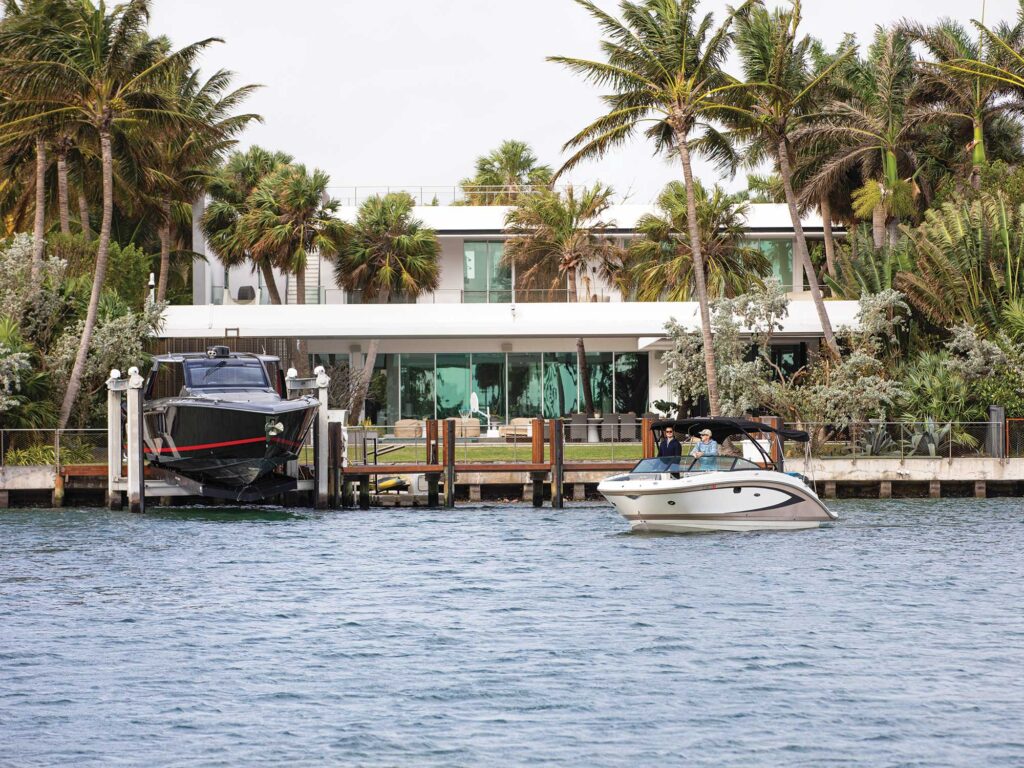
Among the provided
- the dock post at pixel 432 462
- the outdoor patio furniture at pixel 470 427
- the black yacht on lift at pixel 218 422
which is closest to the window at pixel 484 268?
the outdoor patio furniture at pixel 470 427

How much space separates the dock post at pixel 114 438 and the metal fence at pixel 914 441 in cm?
1646

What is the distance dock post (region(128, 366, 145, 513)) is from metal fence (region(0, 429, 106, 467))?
283 centimetres

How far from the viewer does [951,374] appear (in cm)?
4047

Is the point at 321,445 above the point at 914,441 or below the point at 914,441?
above

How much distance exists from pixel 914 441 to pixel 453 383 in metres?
19.3

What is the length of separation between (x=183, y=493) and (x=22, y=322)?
10.3m

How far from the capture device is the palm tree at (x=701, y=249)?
53.6 m

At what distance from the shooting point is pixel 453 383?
5219 cm

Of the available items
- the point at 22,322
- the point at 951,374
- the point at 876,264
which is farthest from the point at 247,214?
the point at 951,374

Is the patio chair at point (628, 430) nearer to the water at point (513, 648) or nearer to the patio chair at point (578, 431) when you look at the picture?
the patio chair at point (578, 431)

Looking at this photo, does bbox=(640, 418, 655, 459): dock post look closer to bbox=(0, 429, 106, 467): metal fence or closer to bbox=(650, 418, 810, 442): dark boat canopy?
bbox=(650, 418, 810, 442): dark boat canopy

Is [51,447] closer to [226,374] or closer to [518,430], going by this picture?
[226,374]

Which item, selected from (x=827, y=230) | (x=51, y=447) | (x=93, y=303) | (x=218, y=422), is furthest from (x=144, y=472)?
(x=827, y=230)

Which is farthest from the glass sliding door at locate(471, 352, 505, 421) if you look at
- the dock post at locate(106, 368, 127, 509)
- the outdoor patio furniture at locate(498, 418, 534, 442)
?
the dock post at locate(106, 368, 127, 509)
